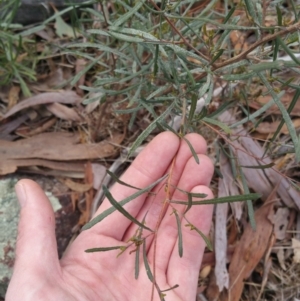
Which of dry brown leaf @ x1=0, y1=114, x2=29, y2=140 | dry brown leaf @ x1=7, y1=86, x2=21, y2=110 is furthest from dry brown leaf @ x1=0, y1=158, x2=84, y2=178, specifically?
dry brown leaf @ x1=7, y1=86, x2=21, y2=110

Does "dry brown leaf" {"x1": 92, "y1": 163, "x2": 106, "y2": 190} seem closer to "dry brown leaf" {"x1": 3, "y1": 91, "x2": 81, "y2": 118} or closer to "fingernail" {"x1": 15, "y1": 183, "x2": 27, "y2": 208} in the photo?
"dry brown leaf" {"x1": 3, "y1": 91, "x2": 81, "y2": 118}

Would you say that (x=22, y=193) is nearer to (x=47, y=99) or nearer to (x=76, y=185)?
(x=76, y=185)

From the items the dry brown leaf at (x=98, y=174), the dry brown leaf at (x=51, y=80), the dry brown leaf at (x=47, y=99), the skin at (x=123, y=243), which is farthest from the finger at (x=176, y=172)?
the dry brown leaf at (x=51, y=80)

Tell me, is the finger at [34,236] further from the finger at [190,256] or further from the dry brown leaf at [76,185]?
the dry brown leaf at [76,185]

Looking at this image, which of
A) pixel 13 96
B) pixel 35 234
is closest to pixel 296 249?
pixel 35 234

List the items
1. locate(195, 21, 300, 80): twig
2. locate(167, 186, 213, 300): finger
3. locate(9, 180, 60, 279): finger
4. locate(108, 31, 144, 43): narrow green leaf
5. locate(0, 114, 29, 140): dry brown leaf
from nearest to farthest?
locate(195, 21, 300, 80): twig, locate(108, 31, 144, 43): narrow green leaf, locate(9, 180, 60, 279): finger, locate(167, 186, 213, 300): finger, locate(0, 114, 29, 140): dry brown leaf

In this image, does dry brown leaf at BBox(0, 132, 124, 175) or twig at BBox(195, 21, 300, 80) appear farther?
dry brown leaf at BBox(0, 132, 124, 175)

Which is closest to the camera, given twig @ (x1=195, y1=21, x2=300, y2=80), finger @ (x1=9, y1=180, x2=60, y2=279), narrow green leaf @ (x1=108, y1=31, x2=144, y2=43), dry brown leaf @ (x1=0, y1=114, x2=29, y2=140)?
twig @ (x1=195, y1=21, x2=300, y2=80)
